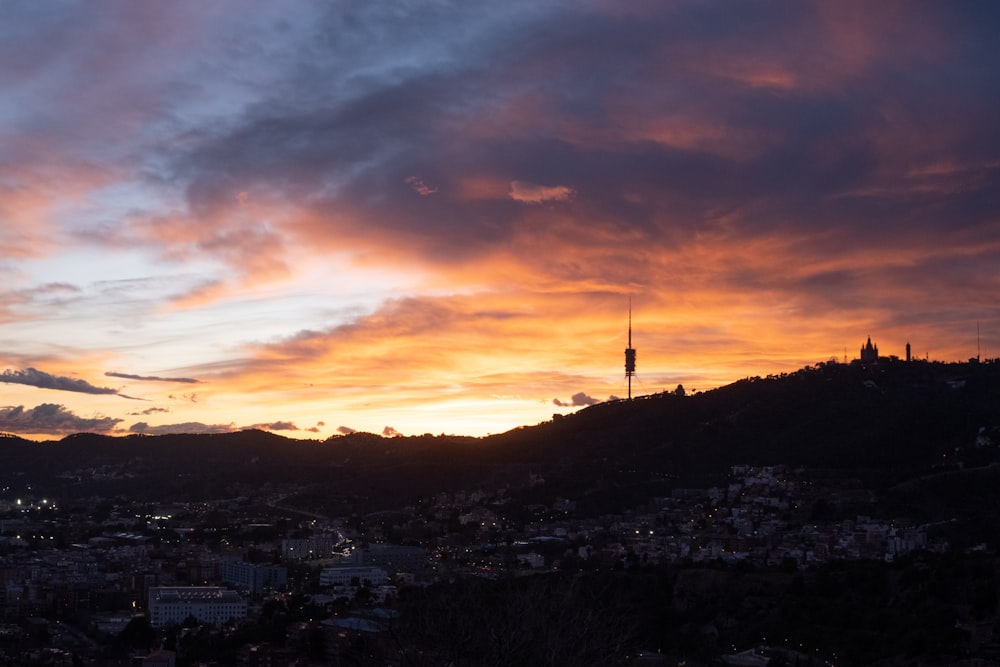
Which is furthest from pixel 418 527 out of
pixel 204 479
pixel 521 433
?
pixel 204 479

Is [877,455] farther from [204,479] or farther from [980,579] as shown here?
[204,479]

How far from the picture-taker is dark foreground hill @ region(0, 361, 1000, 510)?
198 ft

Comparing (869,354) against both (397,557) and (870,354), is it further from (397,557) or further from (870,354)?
(397,557)

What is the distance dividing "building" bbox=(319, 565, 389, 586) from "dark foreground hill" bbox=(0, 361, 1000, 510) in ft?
64.0

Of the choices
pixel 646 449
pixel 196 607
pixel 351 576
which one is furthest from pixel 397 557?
pixel 646 449

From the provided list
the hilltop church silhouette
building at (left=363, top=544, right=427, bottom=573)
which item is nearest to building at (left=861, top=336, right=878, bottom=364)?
the hilltop church silhouette

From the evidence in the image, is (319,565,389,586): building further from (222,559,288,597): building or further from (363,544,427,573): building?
(222,559,288,597): building

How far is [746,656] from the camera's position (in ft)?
83.7

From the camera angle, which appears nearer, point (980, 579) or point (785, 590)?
point (980, 579)

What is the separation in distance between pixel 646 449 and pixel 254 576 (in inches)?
1098

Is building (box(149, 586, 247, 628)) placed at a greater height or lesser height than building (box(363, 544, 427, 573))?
lesser

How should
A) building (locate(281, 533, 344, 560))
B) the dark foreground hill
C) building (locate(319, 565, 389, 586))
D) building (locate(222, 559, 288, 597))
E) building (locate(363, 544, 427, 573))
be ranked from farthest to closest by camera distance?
the dark foreground hill, building (locate(281, 533, 344, 560)), building (locate(222, 559, 288, 597)), building (locate(363, 544, 427, 573)), building (locate(319, 565, 389, 586))

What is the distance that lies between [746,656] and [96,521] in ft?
189

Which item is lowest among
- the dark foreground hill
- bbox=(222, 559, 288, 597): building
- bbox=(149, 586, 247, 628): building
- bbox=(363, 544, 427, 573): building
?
bbox=(149, 586, 247, 628): building
